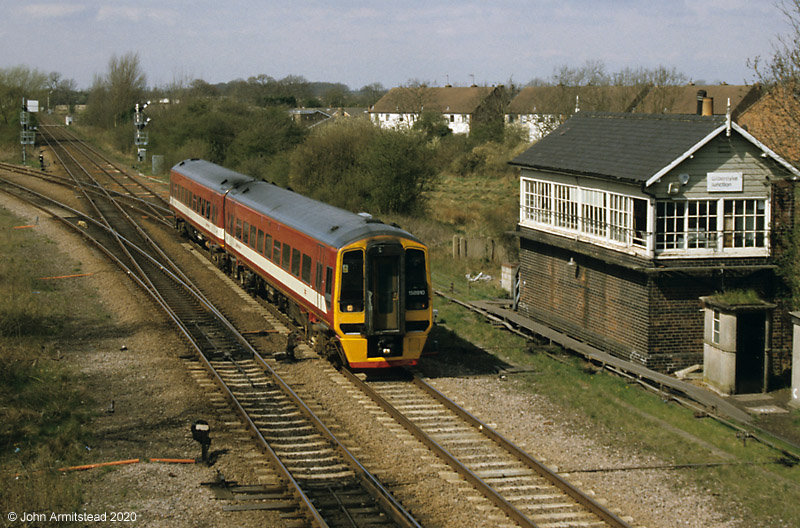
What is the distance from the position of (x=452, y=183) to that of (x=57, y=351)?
45904 millimetres

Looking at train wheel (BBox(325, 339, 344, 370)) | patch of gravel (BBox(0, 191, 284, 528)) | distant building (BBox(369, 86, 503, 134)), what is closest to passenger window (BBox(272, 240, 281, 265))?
patch of gravel (BBox(0, 191, 284, 528))

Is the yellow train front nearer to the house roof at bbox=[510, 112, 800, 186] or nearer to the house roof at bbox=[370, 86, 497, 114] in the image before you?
the house roof at bbox=[510, 112, 800, 186]

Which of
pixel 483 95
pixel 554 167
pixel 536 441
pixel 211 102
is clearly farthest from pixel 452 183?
pixel 536 441

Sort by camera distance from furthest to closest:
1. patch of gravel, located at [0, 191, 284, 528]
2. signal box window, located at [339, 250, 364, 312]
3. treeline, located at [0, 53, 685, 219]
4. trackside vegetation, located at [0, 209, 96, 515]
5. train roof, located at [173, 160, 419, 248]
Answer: treeline, located at [0, 53, 685, 219], train roof, located at [173, 160, 419, 248], signal box window, located at [339, 250, 364, 312], trackside vegetation, located at [0, 209, 96, 515], patch of gravel, located at [0, 191, 284, 528]

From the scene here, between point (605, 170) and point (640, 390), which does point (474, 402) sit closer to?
point (640, 390)

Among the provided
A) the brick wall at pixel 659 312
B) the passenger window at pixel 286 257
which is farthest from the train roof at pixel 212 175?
the brick wall at pixel 659 312

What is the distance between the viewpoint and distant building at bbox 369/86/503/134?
297ft

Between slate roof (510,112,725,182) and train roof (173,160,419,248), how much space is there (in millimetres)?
5066

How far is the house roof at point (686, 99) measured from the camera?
53178 mm

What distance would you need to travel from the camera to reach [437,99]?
9544cm

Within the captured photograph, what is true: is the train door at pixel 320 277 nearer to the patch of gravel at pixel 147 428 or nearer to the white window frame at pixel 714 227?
the patch of gravel at pixel 147 428

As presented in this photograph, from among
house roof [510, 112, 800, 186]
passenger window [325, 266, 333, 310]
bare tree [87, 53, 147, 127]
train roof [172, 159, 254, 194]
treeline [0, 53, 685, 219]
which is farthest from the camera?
bare tree [87, 53, 147, 127]

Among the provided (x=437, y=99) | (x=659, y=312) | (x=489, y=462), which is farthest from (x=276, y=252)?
(x=437, y=99)

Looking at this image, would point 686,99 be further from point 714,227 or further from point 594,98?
point 714,227
